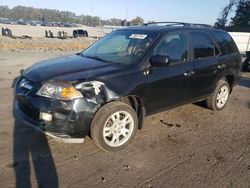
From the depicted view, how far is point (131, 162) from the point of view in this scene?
409cm

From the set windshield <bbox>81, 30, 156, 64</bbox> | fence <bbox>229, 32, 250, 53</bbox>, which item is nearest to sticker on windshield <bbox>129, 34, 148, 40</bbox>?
windshield <bbox>81, 30, 156, 64</bbox>

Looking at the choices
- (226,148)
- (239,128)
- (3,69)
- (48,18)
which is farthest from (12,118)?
(48,18)

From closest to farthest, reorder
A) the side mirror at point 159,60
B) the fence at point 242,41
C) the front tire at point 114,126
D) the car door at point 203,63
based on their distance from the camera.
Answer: the front tire at point 114,126 < the side mirror at point 159,60 < the car door at point 203,63 < the fence at point 242,41

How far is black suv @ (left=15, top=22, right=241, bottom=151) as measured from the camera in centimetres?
401

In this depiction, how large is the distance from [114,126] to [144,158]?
0.64 meters

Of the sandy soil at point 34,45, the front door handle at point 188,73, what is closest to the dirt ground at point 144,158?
the front door handle at point 188,73

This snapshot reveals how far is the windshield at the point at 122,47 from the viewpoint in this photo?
4820 mm

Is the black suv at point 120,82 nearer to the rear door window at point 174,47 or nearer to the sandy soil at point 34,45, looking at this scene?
the rear door window at point 174,47

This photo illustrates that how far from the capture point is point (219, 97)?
646 centimetres

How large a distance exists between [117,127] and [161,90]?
3.37 feet

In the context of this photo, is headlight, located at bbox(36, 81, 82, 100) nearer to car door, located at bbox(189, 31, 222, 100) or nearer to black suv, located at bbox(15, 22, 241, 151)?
black suv, located at bbox(15, 22, 241, 151)

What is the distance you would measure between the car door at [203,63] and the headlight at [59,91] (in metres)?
2.42

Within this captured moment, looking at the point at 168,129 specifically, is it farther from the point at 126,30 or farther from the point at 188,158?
the point at 126,30

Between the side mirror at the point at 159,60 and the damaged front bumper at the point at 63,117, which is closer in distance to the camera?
the damaged front bumper at the point at 63,117
